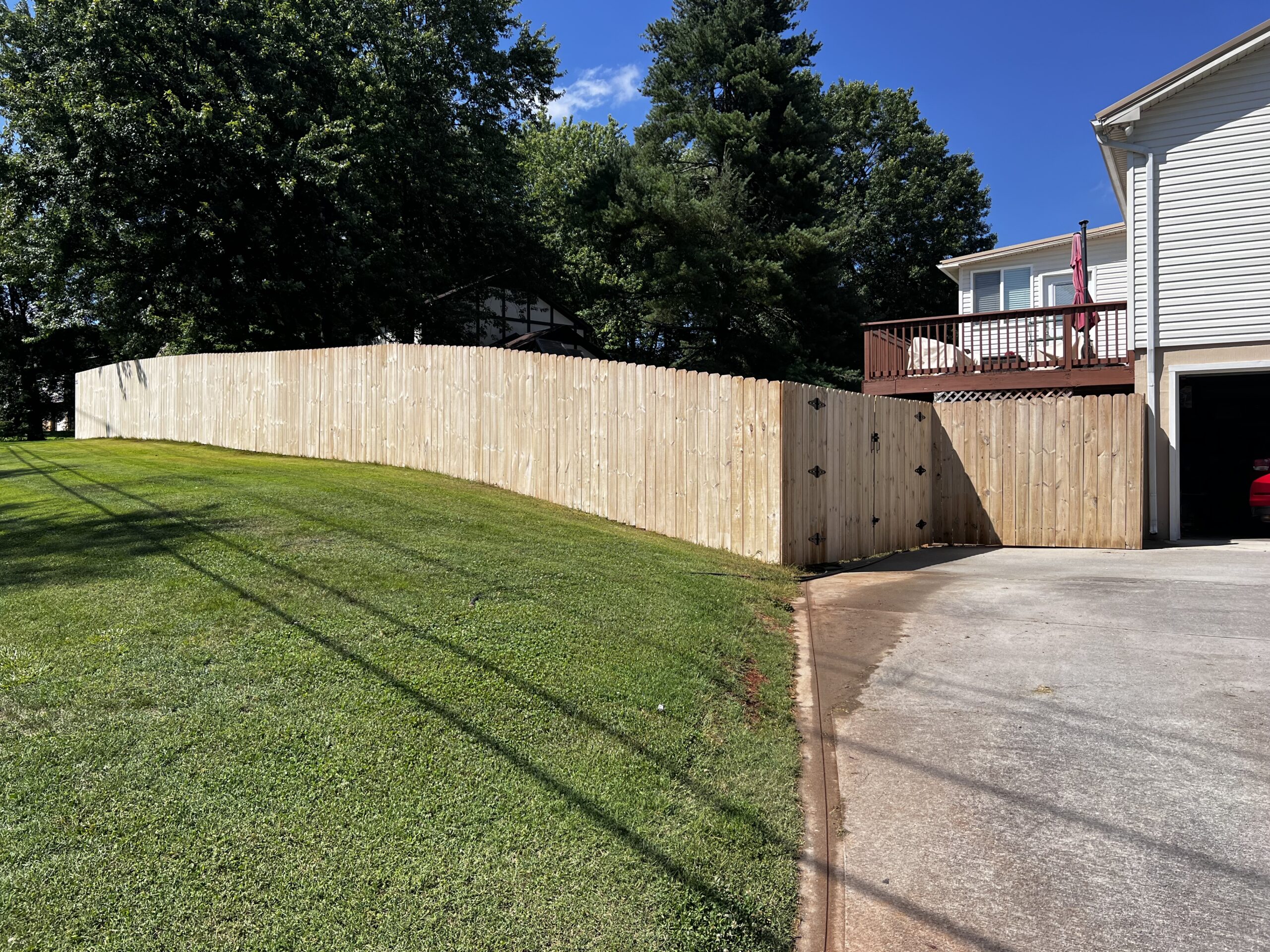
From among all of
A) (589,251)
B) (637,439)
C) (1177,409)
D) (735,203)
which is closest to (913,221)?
(735,203)

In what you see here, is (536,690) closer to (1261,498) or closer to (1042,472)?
(1042,472)

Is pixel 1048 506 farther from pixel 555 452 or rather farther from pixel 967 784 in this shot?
pixel 967 784

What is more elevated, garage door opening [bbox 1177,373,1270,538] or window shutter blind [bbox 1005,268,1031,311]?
window shutter blind [bbox 1005,268,1031,311]

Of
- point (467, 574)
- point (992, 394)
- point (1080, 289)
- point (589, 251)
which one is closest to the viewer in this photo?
point (467, 574)

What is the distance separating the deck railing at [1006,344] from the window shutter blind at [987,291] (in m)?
2.91

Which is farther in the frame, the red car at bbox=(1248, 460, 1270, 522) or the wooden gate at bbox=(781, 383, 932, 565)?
the red car at bbox=(1248, 460, 1270, 522)

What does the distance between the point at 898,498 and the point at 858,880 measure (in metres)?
8.01

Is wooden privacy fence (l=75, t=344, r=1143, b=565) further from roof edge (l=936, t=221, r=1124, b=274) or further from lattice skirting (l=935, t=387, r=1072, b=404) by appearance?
roof edge (l=936, t=221, r=1124, b=274)

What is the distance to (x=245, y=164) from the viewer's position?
20.5 meters

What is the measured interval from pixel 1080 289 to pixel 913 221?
918 inches

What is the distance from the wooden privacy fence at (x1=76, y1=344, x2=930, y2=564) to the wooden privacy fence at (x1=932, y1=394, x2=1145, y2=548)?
517 millimetres

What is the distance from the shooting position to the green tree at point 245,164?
18.8 m

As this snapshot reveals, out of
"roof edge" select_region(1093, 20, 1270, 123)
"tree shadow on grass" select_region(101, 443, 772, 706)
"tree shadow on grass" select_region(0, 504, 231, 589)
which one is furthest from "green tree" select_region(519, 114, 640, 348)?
"tree shadow on grass" select_region(0, 504, 231, 589)

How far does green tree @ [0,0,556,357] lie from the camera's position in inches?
740
